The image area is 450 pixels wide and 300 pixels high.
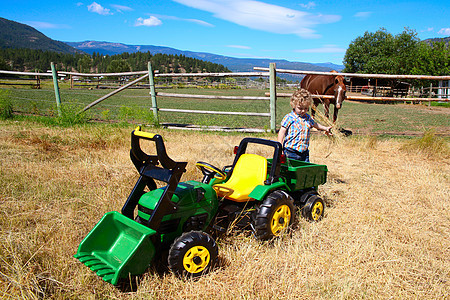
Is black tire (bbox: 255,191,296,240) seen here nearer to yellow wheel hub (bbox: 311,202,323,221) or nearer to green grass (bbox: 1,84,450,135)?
yellow wheel hub (bbox: 311,202,323,221)

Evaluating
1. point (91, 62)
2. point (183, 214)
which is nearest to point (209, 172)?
point (183, 214)

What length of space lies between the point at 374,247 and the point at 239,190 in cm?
140

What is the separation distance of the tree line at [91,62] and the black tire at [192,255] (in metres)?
133

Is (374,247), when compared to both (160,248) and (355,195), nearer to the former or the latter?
(355,195)

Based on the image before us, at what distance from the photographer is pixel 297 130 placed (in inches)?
162

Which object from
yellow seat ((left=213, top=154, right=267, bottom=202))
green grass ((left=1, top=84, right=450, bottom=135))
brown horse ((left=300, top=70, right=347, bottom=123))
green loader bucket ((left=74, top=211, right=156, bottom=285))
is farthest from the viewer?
green grass ((left=1, top=84, right=450, bottom=135))

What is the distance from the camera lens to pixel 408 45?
62188 millimetres

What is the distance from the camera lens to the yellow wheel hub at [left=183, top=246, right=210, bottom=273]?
2.45m

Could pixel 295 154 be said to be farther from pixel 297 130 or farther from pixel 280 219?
pixel 280 219

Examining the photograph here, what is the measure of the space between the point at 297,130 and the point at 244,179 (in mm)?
1161

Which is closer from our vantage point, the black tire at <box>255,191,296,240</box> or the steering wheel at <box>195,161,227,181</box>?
the black tire at <box>255,191,296,240</box>

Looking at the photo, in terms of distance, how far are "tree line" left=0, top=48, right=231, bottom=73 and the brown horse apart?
4864 inches

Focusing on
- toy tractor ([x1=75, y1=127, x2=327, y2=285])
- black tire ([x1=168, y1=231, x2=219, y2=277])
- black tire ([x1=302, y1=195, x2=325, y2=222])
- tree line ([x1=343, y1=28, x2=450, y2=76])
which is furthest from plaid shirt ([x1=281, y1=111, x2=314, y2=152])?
tree line ([x1=343, y1=28, x2=450, y2=76])

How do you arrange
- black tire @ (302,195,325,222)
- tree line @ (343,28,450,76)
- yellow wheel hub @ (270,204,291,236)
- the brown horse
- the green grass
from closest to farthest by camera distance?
yellow wheel hub @ (270,204,291,236) → black tire @ (302,195,325,222) → the brown horse → the green grass → tree line @ (343,28,450,76)
